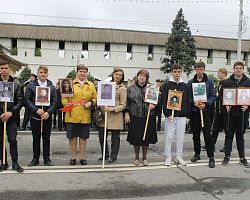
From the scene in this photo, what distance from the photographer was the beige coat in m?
7.47

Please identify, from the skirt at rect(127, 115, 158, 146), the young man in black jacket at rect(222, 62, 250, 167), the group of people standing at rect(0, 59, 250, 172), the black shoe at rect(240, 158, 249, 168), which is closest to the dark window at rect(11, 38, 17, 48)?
the group of people standing at rect(0, 59, 250, 172)

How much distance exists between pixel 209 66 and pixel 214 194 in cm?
4257

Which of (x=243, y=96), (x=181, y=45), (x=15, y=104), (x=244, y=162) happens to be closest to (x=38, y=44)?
(x=181, y=45)

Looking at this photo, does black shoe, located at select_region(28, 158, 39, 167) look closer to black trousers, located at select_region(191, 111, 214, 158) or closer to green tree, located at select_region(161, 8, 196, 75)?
black trousers, located at select_region(191, 111, 214, 158)

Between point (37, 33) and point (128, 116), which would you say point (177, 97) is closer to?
point (128, 116)

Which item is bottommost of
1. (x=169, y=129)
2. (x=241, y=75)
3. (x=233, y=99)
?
(x=169, y=129)

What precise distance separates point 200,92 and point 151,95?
1107 mm

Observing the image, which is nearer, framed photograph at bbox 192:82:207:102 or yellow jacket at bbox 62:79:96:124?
yellow jacket at bbox 62:79:96:124

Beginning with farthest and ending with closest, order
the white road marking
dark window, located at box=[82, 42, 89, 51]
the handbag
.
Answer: dark window, located at box=[82, 42, 89, 51] < the handbag < the white road marking

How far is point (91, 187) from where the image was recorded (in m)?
5.92

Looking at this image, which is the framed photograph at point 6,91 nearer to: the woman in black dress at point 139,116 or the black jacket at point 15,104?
the black jacket at point 15,104

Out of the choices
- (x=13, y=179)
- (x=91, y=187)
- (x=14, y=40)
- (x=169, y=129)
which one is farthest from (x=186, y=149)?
(x=14, y=40)

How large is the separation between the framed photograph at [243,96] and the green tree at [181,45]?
3334 centimetres

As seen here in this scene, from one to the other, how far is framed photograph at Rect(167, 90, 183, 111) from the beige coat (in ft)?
3.08
